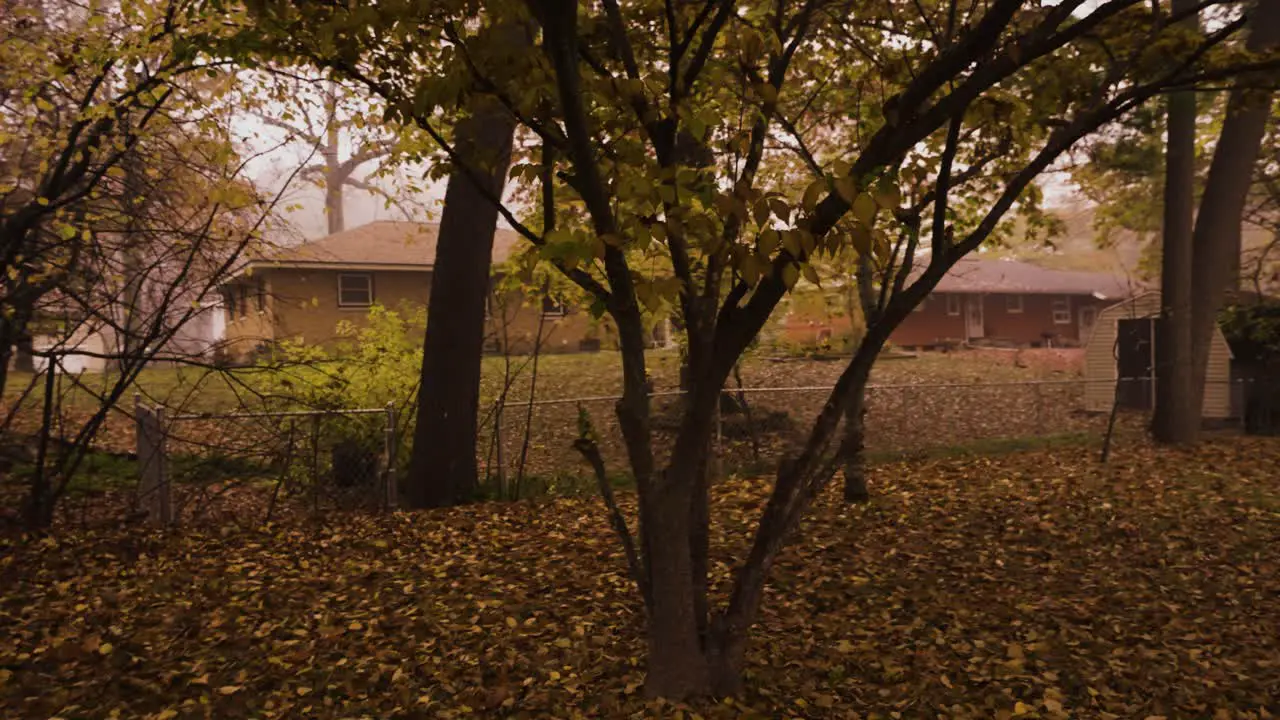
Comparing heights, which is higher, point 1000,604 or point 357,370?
point 357,370

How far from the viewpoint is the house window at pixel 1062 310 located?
1533 inches

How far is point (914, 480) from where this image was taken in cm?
991

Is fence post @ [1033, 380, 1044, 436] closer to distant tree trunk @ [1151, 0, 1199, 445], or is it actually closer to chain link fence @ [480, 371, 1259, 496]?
chain link fence @ [480, 371, 1259, 496]

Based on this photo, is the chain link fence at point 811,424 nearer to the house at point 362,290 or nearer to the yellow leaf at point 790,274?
the yellow leaf at point 790,274

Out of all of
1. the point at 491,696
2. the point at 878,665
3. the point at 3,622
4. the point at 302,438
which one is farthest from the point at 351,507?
the point at 878,665

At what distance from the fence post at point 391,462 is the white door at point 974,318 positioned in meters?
32.0

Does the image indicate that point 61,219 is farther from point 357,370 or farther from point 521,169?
point 521,169

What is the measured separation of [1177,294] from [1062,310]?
28.8 m

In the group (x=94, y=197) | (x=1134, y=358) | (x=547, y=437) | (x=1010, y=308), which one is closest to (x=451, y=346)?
(x=94, y=197)

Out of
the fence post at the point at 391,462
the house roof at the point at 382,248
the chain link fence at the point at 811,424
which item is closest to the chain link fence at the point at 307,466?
the fence post at the point at 391,462

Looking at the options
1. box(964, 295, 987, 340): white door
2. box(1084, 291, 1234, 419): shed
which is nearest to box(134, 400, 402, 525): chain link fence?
box(1084, 291, 1234, 419): shed

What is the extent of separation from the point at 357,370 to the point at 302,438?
4.56ft

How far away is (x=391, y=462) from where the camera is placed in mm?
8945

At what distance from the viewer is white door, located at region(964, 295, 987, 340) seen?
3678 centimetres
